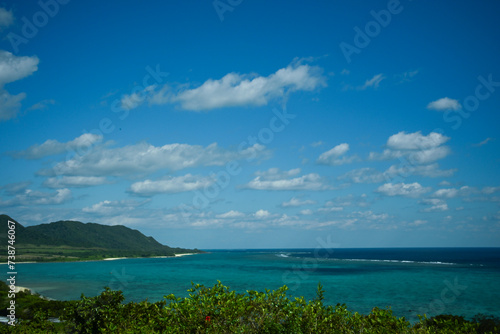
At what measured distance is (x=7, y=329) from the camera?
10.3m

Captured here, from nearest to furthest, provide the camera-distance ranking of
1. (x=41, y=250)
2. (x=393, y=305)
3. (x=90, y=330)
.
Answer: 1. (x=90, y=330)
2. (x=393, y=305)
3. (x=41, y=250)

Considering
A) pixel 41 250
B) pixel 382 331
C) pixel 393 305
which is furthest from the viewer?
pixel 41 250

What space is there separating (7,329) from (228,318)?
6818mm

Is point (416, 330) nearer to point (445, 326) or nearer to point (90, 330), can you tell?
point (445, 326)

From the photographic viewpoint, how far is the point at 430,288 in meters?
58.7

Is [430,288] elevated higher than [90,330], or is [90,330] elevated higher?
[90,330]

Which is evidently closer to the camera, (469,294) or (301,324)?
(301,324)

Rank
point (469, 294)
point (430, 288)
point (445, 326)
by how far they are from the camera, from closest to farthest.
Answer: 1. point (445, 326)
2. point (469, 294)
3. point (430, 288)

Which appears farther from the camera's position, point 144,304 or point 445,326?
point 144,304

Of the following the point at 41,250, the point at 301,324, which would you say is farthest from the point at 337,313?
the point at 41,250

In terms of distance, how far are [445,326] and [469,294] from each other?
178 ft

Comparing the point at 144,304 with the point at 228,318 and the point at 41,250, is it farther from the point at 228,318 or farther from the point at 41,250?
the point at 41,250

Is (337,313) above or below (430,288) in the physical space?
above

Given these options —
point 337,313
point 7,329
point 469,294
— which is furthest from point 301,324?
point 469,294
